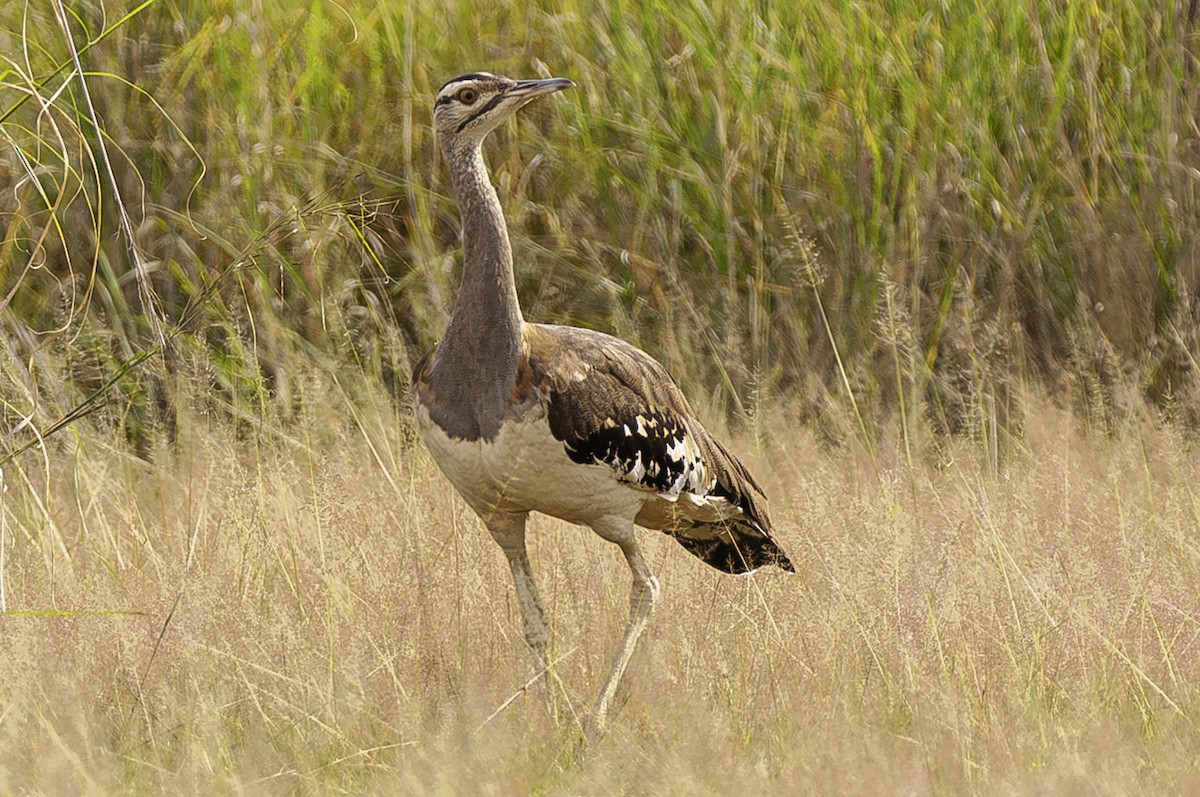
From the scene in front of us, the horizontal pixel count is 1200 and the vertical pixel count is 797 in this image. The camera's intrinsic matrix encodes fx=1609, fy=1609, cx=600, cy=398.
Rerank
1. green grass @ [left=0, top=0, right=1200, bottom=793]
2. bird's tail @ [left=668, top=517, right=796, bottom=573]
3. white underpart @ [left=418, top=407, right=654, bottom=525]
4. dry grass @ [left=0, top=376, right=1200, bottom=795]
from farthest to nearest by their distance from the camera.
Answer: green grass @ [left=0, top=0, right=1200, bottom=793], bird's tail @ [left=668, top=517, right=796, bottom=573], white underpart @ [left=418, top=407, right=654, bottom=525], dry grass @ [left=0, top=376, right=1200, bottom=795]

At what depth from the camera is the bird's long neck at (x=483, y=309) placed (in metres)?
3.27

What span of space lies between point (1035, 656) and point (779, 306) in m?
2.31

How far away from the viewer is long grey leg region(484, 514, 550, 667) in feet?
11.6

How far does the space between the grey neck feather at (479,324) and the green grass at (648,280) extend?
64 cm

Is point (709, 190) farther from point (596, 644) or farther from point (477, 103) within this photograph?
point (596, 644)

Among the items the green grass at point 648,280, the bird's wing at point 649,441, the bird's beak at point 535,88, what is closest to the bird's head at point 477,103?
the bird's beak at point 535,88

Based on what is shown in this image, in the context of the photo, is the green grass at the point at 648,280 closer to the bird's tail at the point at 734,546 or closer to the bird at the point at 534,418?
the bird's tail at the point at 734,546

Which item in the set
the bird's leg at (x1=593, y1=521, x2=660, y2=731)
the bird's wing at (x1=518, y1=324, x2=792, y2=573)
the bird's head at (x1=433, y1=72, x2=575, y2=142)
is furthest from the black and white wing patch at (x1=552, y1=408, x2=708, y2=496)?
the bird's head at (x1=433, y1=72, x2=575, y2=142)

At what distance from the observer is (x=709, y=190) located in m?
5.37

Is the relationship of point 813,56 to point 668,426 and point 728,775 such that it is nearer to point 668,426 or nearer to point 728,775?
point 668,426

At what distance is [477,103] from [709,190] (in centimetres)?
199

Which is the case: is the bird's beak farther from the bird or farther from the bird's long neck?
the bird's long neck

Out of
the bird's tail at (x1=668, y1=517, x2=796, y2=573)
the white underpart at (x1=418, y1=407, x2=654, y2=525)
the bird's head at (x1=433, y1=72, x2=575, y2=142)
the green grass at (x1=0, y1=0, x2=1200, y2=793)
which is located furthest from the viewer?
the green grass at (x1=0, y1=0, x2=1200, y2=793)

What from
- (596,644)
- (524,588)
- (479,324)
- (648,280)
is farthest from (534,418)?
(648,280)
